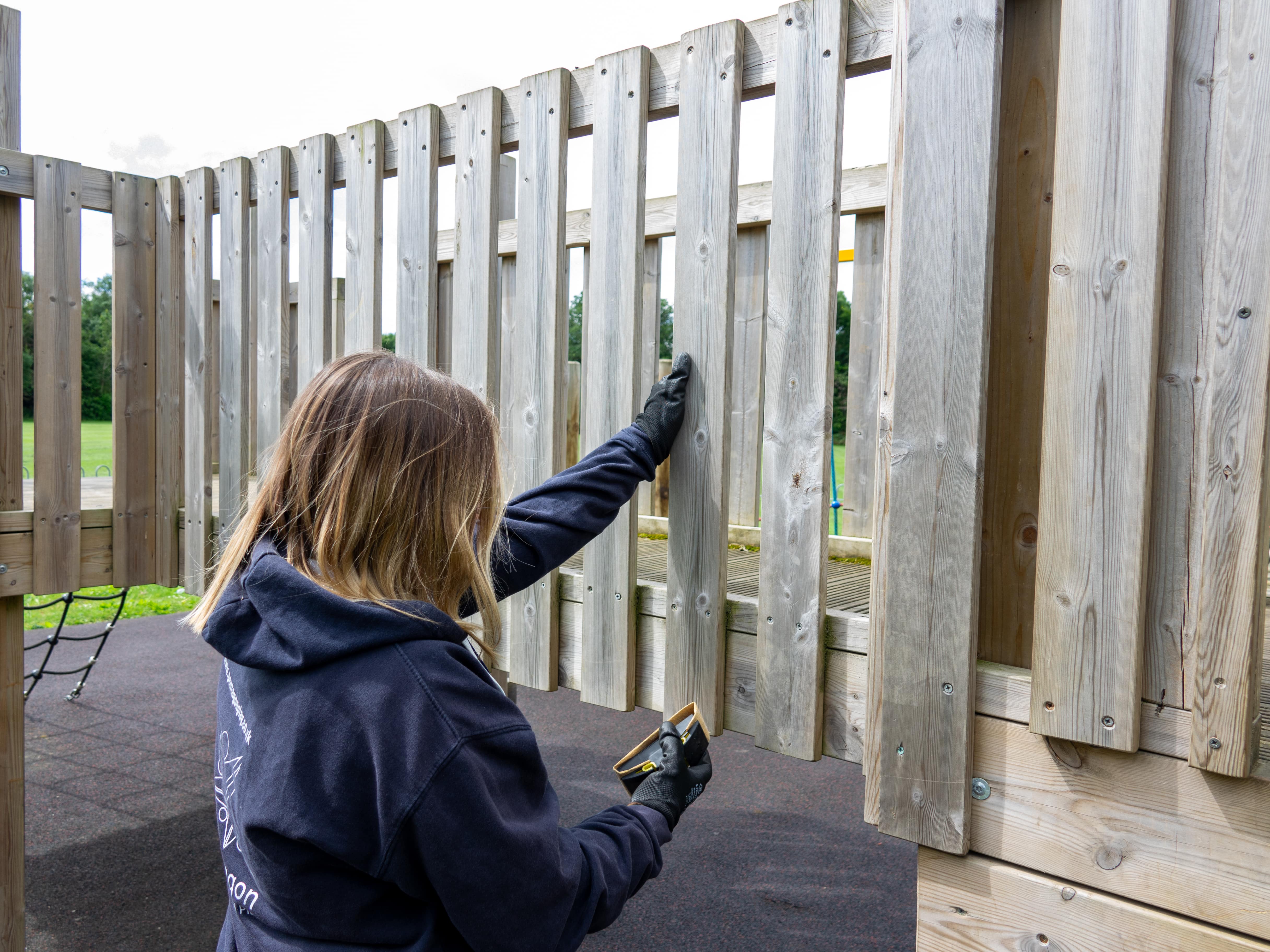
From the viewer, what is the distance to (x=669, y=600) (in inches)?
86.2

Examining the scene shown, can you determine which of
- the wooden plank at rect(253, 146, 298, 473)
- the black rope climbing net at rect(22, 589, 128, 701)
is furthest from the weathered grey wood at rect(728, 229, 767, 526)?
the black rope climbing net at rect(22, 589, 128, 701)

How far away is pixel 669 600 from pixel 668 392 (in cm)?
50

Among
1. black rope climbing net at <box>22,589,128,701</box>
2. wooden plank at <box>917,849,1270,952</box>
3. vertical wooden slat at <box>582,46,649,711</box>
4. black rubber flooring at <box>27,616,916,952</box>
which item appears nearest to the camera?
wooden plank at <box>917,849,1270,952</box>

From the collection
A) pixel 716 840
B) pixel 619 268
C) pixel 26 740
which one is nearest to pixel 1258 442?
pixel 619 268

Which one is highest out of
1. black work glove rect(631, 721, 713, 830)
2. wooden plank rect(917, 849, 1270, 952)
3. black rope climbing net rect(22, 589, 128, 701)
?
black work glove rect(631, 721, 713, 830)

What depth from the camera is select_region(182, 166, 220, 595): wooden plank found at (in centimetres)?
344

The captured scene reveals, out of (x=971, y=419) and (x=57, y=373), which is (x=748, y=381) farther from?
(x=57, y=373)

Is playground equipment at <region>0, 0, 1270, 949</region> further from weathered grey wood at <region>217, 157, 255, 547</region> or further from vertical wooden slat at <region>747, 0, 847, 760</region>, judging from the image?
weathered grey wood at <region>217, 157, 255, 547</region>

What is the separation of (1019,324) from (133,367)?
3285mm

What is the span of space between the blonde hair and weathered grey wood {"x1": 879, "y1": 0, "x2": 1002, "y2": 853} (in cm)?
78

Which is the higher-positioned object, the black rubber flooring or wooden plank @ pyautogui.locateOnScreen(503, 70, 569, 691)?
wooden plank @ pyautogui.locateOnScreen(503, 70, 569, 691)

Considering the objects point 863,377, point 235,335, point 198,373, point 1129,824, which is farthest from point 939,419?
point 198,373

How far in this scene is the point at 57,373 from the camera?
10.9 feet

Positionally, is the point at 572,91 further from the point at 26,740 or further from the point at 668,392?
the point at 26,740
